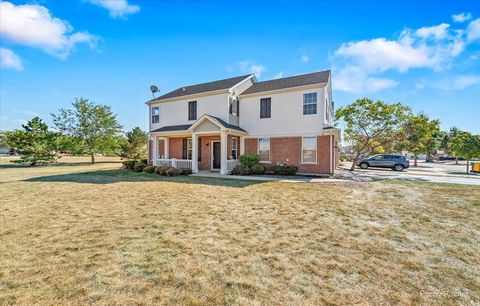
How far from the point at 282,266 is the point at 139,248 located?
2.64 metres

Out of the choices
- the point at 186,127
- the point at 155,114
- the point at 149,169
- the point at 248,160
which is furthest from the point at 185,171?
the point at 155,114

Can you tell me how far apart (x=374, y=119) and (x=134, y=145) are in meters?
27.6

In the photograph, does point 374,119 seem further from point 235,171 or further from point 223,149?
point 223,149

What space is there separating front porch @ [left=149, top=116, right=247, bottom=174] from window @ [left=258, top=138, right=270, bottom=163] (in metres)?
1.40

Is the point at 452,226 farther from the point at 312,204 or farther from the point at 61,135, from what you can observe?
the point at 61,135

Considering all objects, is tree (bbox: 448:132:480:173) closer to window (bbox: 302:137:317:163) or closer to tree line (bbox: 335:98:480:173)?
tree line (bbox: 335:98:480:173)

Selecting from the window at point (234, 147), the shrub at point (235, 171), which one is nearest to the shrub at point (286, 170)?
the shrub at point (235, 171)

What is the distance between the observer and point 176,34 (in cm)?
1374

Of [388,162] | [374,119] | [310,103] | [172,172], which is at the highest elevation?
[310,103]

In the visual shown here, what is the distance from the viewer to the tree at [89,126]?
27.5 metres

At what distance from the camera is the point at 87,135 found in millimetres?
28234

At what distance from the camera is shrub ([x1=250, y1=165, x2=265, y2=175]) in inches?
583

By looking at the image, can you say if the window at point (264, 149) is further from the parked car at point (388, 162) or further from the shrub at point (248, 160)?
the parked car at point (388, 162)

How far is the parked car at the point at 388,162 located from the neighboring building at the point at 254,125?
8205 millimetres
